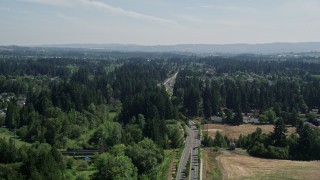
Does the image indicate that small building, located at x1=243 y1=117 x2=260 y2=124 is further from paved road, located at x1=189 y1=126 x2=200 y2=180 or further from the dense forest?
paved road, located at x1=189 y1=126 x2=200 y2=180

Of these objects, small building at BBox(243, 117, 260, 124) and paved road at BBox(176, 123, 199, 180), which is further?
small building at BBox(243, 117, 260, 124)

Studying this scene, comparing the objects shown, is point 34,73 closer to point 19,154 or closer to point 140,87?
point 140,87

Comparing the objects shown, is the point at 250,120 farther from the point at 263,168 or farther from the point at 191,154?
the point at 263,168

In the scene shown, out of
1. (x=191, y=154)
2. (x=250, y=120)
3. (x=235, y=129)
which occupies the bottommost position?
(x=235, y=129)

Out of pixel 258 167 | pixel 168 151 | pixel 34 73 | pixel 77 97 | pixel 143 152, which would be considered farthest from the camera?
pixel 34 73

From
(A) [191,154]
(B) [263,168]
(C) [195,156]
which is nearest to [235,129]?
(A) [191,154]

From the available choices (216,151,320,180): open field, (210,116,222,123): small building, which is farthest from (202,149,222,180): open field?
(210,116,222,123): small building

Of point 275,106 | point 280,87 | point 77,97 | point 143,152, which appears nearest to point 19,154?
point 143,152
